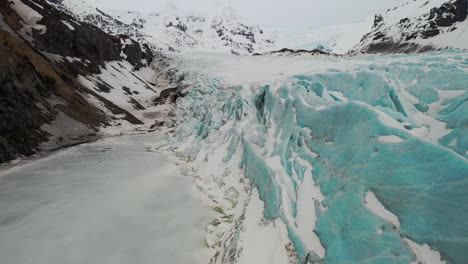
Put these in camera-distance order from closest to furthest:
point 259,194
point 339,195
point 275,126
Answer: point 339,195 → point 259,194 → point 275,126

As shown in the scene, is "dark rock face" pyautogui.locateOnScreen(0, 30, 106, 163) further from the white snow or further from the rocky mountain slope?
the white snow

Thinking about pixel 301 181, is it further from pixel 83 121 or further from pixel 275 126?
pixel 83 121

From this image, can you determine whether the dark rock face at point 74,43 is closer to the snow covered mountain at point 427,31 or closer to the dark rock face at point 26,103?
the dark rock face at point 26,103


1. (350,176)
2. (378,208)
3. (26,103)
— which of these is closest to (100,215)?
(350,176)

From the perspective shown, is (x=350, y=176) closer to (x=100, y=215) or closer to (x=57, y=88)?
(x=100, y=215)

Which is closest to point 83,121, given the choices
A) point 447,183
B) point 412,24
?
point 447,183

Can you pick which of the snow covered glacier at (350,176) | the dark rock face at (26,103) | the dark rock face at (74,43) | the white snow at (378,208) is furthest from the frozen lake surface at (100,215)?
the dark rock face at (74,43)
